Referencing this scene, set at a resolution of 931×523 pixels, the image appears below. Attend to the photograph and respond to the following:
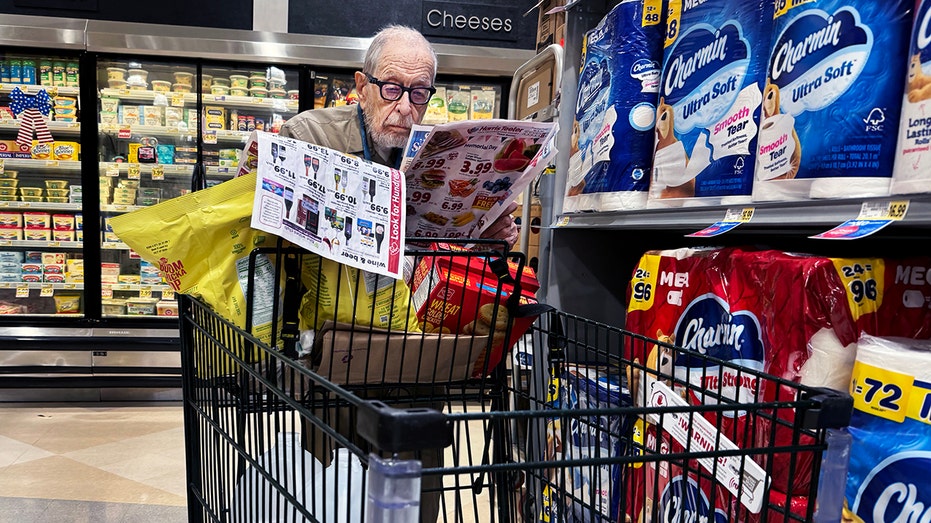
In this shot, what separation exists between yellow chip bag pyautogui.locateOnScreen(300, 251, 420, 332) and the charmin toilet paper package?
39cm

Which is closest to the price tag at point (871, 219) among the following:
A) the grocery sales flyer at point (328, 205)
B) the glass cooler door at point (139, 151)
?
the grocery sales flyer at point (328, 205)

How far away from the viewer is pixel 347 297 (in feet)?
3.46

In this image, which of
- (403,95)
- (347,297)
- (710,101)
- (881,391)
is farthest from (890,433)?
(403,95)

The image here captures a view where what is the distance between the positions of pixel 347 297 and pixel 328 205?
19 cm

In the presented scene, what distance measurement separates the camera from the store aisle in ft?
7.64

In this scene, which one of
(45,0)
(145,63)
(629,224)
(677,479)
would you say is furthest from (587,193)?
(45,0)

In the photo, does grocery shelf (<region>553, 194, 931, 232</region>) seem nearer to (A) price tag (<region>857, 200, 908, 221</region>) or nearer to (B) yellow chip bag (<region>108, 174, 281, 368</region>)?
(A) price tag (<region>857, 200, 908, 221</region>)

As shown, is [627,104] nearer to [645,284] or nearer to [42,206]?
[645,284]

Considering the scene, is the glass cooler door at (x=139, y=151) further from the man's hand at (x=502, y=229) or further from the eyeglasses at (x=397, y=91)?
the man's hand at (x=502, y=229)

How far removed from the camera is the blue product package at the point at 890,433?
76 centimetres

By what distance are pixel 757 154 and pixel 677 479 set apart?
0.56 metres

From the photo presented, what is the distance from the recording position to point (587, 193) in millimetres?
1574

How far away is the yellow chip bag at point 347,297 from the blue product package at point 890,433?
2.16 feet

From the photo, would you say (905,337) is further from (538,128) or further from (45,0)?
(45,0)
